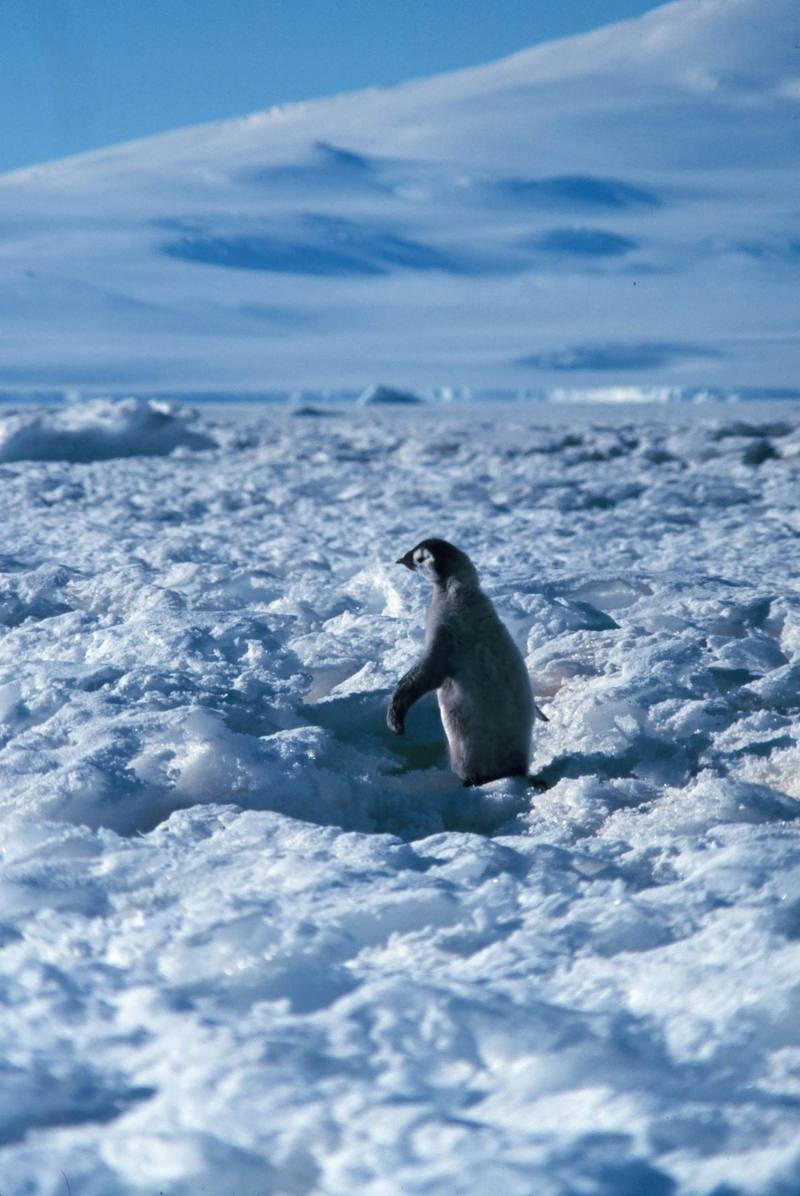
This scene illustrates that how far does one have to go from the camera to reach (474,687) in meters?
2.81

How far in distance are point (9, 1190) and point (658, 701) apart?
219 centimetres

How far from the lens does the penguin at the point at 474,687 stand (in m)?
2.79

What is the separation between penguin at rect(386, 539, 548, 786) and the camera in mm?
2791

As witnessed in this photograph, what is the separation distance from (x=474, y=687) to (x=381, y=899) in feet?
2.87

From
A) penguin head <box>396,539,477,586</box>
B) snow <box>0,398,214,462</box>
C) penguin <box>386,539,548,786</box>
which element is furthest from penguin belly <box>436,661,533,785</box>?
snow <box>0,398,214,462</box>

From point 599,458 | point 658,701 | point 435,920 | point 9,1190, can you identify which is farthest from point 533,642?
point 599,458

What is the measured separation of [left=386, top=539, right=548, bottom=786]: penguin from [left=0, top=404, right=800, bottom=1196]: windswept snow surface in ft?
0.30

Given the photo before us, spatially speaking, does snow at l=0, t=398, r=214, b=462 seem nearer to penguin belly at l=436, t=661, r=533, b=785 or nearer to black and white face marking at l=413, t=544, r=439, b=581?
black and white face marking at l=413, t=544, r=439, b=581

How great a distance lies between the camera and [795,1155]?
4.37ft

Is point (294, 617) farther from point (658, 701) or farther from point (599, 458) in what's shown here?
point (599, 458)

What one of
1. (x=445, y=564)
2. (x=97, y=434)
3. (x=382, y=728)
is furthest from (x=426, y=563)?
(x=97, y=434)

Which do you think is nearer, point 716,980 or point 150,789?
point 716,980

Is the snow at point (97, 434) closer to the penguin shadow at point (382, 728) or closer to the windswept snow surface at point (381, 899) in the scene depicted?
the windswept snow surface at point (381, 899)

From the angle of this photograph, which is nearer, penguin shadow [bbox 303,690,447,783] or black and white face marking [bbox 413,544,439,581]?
black and white face marking [bbox 413,544,439,581]
